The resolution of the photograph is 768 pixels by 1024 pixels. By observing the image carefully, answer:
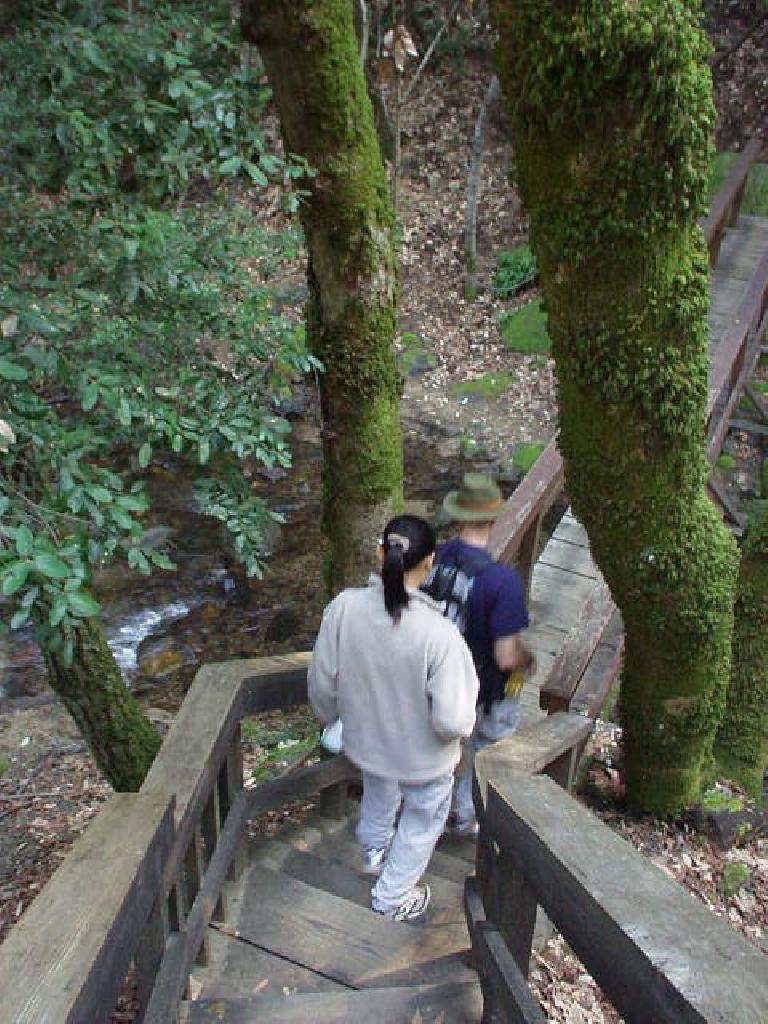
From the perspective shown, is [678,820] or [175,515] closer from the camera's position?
[678,820]

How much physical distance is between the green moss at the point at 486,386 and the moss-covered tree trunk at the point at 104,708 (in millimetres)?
10205

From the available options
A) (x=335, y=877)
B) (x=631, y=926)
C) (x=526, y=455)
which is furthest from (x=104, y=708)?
(x=526, y=455)

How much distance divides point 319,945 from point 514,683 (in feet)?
4.25

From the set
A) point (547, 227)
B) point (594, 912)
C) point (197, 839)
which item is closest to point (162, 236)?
point (547, 227)

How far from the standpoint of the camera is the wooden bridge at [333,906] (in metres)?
1.85

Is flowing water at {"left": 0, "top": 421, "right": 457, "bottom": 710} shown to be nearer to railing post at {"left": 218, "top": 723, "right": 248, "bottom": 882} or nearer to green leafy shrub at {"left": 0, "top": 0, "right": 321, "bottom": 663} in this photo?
railing post at {"left": 218, "top": 723, "right": 248, "bottom": 882}

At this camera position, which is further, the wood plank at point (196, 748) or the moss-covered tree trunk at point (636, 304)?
the wood plank at point (196, 748)

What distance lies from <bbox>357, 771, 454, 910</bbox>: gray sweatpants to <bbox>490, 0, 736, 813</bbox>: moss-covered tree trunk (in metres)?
1.18

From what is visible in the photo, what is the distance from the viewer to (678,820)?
16.1 ft

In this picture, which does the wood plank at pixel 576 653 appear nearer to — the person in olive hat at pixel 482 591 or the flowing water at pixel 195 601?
the person in olive hat at pixel 482 591

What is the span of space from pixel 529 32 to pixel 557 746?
8.50 feet

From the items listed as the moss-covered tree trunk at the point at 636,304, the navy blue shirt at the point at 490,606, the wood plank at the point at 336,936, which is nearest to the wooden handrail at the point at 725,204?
the moss-covered tree trunk at the point at 636,304

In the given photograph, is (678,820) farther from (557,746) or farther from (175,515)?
(175,515)

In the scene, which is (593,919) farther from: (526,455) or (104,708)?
(526,455)
